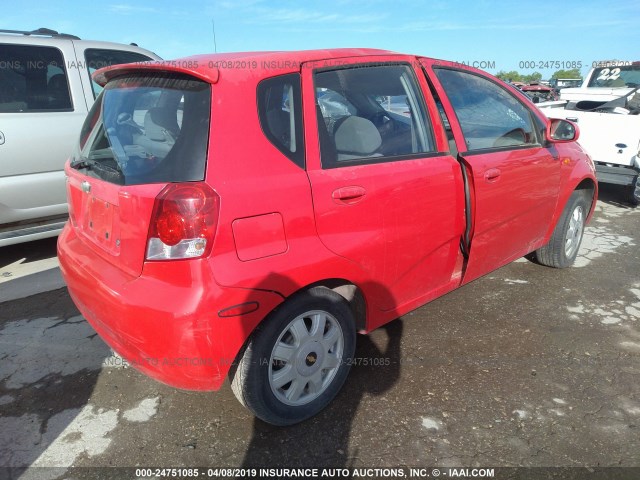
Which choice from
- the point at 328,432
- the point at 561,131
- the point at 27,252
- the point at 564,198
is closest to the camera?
the point at 328,432

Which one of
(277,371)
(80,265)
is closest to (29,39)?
(80,265)

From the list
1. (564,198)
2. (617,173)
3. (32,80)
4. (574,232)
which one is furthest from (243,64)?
(617,173)

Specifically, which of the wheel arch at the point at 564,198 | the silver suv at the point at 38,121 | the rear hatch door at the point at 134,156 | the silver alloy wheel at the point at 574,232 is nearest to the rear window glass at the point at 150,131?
the rear hatch door at the point at 134,156

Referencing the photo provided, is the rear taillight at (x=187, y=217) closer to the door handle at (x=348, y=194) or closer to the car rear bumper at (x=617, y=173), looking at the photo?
the door handle at (x=348, y=194)

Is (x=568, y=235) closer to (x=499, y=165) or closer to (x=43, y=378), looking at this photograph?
(x=499, y=165)

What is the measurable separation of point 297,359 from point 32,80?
371 centimetres

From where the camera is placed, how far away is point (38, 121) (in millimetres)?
4109

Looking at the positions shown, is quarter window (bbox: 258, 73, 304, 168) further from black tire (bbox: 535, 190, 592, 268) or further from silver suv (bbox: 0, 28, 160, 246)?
silver suv (bbox: 0, 28, 160, 246)

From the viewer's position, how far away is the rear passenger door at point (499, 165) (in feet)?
9.21

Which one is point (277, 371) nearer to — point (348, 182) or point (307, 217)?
point (307, 217)

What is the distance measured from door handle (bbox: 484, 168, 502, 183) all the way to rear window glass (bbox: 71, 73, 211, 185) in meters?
1.73

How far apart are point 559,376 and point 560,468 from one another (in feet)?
2.37

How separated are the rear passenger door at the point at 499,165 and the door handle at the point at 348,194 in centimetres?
86

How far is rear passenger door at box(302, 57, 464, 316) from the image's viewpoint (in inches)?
Result: 85.0
